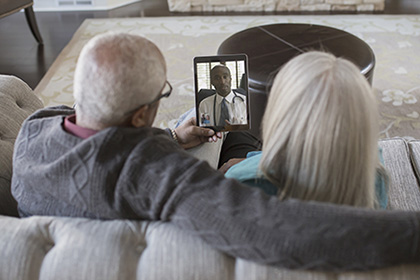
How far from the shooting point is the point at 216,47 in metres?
3.33

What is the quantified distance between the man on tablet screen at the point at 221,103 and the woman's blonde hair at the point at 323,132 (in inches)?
20.9

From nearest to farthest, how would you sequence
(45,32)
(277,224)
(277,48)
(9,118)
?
(277,224) < (9,118) < (277,48) < (45,32)

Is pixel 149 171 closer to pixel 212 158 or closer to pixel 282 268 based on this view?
pixel 282 268

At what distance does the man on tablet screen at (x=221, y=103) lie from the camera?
140 centimetres

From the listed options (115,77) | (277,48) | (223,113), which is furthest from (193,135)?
(277,48)

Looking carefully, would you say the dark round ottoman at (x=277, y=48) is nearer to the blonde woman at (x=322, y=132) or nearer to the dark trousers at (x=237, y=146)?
the dark trousers at (x=237, y=146)

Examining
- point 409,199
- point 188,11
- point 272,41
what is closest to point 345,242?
point 409,199

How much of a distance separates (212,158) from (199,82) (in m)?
0.24

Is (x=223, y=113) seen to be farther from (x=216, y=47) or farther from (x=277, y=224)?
(x=216, y=47)

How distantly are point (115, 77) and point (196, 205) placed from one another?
274 mm

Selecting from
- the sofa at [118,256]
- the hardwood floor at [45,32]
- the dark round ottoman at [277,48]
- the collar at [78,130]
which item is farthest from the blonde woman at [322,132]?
the hardwood floor at [45,32]

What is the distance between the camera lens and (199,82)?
1400mm

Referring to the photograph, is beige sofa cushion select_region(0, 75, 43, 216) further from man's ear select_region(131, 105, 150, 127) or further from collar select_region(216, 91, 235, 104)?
collar select_region(216, 91, 235, 104)

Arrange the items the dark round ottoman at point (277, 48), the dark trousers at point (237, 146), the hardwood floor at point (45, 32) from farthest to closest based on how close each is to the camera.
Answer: the hardwood floor at point (45, 32) → the dark round ottoman at point (277, 48) → the dark trousers at point (237, 146)
